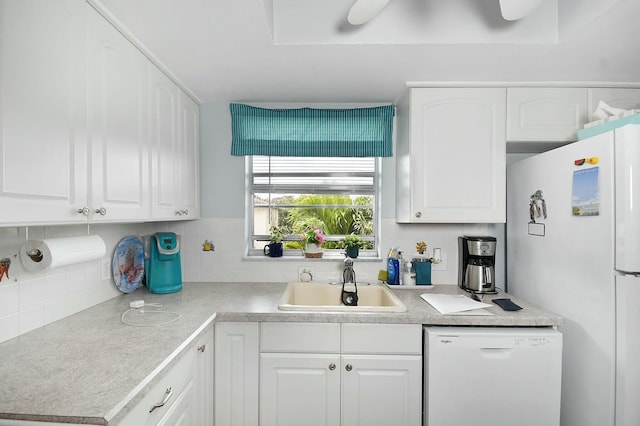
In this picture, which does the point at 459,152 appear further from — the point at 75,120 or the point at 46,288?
the point at 46,288

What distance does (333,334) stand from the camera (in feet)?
5.40

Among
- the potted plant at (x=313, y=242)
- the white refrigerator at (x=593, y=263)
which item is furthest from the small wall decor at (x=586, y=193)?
the potted plant at (x=313, y=242)

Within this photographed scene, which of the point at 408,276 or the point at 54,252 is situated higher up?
the point at 54,252

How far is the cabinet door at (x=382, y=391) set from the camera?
5.33ft

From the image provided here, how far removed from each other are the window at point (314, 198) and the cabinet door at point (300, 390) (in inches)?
35.4

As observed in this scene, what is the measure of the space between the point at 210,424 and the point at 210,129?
1841 mm

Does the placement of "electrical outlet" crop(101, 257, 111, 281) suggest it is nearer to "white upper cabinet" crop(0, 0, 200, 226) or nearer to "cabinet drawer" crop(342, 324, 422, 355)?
"white upper cabinet" crop(0, 0, 200, 226)

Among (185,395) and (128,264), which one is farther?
(128,264)

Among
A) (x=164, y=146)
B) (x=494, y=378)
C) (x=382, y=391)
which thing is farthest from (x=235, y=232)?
(x=494, y=378)

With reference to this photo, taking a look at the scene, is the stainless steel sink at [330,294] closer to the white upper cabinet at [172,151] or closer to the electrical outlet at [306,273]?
the electrical outlet at [306,273]

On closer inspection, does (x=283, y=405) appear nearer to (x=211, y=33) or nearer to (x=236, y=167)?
(x=236, y=167)

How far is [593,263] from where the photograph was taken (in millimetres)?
1460

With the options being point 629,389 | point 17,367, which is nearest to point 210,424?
point 17,367

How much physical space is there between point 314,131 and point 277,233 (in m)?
0.79
